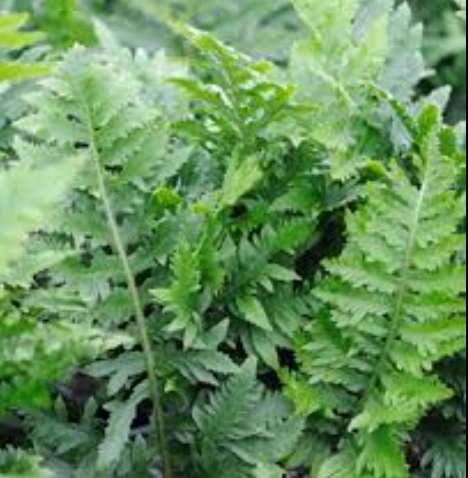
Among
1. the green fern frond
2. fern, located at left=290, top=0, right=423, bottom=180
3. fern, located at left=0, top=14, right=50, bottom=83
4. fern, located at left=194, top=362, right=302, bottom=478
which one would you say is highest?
fern, located at left=0, top=14, right=50, bottom=83

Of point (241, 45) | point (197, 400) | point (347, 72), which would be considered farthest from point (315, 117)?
point (241, 45)

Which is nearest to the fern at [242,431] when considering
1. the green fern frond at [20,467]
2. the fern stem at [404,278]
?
the fern stem at [404,278]

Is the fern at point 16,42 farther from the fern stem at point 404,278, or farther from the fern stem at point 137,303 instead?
the fern stem at point 404,278

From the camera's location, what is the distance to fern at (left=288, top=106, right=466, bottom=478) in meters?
1.53

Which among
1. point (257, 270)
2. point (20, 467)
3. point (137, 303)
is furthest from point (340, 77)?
point (20, 467)

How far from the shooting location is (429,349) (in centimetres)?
152

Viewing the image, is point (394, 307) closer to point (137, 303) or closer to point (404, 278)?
point (404, 278)

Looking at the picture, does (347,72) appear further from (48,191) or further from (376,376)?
(48,191)

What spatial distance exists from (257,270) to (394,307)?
0.19m

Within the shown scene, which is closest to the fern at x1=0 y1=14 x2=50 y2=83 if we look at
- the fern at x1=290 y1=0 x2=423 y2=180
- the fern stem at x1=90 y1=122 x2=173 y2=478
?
the fern stem at x1=90 y1=122 x2=173 y2=478

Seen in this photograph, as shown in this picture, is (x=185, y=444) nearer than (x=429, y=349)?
No

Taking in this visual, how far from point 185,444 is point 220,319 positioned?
0.18 m

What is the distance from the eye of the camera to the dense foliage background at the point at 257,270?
154cm

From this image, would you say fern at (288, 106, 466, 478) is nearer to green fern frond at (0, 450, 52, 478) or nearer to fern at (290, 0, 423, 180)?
fern at (290, 0, 423, 180)
